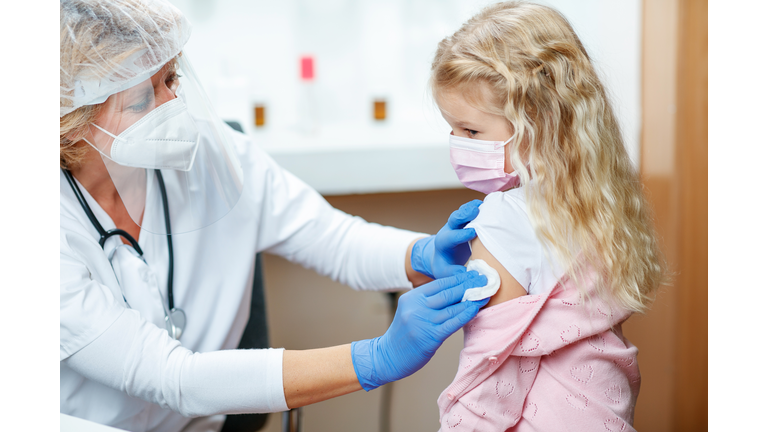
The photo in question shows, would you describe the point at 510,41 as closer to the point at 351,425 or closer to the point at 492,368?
the point at 492,368

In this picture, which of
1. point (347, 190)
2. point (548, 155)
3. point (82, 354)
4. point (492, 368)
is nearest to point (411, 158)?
point (347, 190)

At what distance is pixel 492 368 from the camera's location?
29.1 inches

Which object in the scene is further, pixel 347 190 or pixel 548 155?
pixel 347 190

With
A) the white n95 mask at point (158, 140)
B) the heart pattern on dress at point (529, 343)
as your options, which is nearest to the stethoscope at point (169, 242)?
the white n95 mask at point (158, 140)

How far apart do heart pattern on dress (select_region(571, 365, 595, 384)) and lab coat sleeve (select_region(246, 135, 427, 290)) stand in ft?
1.39

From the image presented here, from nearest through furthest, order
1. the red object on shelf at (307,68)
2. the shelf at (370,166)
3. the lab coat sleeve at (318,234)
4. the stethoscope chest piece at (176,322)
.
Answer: the stethoscope chest piece at (176,322) → the lab coat sleeve at (318,234) → the shelf at (370,166) → the red object on shelf at (307,68)

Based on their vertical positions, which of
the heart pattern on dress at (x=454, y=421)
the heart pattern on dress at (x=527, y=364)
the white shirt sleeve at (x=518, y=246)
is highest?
the white shirt sleeve at (x=518, y=246)

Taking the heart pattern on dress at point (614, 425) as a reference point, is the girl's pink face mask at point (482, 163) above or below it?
above

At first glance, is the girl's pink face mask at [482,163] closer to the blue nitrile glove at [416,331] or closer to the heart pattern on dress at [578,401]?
the blue nitrile glove at [416,331]

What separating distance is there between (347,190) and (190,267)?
1.73 ft

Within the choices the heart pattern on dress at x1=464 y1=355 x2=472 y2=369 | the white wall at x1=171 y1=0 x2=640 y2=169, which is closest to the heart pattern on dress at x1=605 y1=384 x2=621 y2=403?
the heart pattern on dress at x1=464 y1=355 x2=472 y2=369

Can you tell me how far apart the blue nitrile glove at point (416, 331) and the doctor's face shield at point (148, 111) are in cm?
41

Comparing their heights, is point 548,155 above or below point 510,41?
below

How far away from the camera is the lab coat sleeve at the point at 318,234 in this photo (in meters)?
1.12
